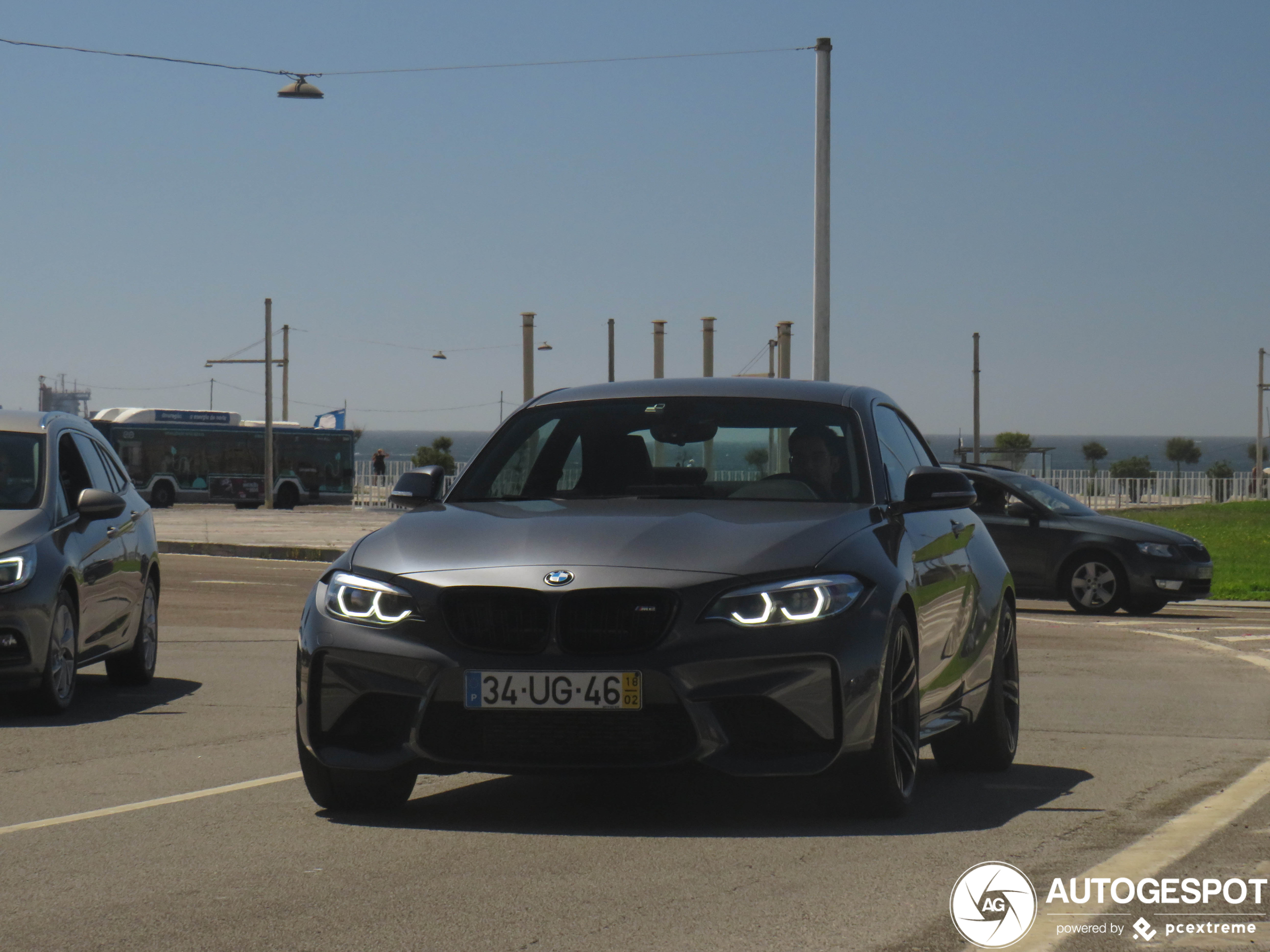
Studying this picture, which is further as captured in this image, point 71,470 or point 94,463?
point 94,463

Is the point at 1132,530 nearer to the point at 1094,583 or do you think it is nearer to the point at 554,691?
the point at 1094,583

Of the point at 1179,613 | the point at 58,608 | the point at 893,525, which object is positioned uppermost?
the point at 893,525

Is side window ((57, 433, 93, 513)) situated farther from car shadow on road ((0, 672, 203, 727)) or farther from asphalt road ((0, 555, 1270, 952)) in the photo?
asphalt road ((0, 555, 1270, 952))

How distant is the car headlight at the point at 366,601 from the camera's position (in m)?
5.82

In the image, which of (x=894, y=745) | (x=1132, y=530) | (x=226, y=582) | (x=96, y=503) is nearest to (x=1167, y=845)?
(x=894, y=745)

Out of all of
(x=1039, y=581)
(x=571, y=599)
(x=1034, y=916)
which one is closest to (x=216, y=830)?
(x=571, y=599)

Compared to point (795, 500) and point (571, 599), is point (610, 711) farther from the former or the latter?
point (795, 500)

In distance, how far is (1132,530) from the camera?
1903 cm

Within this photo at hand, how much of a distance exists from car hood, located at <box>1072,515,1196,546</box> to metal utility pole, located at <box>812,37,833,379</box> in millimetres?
5652

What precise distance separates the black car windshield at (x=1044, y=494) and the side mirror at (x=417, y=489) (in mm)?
13242

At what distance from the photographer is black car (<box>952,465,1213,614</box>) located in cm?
1878

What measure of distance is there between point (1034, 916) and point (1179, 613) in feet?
50.7

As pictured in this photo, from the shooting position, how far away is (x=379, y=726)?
5.93 meters

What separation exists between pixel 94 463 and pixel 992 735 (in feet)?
19.4
